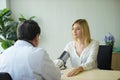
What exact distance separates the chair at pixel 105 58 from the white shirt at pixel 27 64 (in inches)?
63.1

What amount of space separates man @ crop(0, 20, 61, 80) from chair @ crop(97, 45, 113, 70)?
1543mm

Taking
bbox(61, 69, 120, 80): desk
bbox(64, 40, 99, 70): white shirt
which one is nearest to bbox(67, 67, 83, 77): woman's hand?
bbox(61, 69, 120, 80): desk

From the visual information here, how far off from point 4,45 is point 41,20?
118 centimetres

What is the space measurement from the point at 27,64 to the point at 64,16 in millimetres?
3118

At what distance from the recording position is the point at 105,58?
3145mm

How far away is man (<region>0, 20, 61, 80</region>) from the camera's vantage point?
5.25 feet

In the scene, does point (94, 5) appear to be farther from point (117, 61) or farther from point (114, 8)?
point (117, 61)

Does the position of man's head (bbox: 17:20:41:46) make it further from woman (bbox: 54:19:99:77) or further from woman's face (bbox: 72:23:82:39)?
woman's face (bbox: 72:23:82:39)

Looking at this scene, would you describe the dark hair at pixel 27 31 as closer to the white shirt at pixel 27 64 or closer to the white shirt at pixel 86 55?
the white shirt at pixel 27 64

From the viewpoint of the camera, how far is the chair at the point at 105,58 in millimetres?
3127

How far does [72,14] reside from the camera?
460 centimetres

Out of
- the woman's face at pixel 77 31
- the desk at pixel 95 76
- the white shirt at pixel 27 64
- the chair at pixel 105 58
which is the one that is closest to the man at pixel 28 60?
the white shirt at pixel 27 64

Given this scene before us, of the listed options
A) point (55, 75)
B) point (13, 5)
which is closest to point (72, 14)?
point (13, 5)

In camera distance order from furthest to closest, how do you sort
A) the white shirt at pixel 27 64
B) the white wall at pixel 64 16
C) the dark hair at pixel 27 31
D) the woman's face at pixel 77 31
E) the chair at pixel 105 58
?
the white wall at pixel 64 16 → the chair at pixel 105 58 → the woman's face at pixel 77 31 → the dark hair at pixel 27 31 → the white shirt at pixel 27 64
